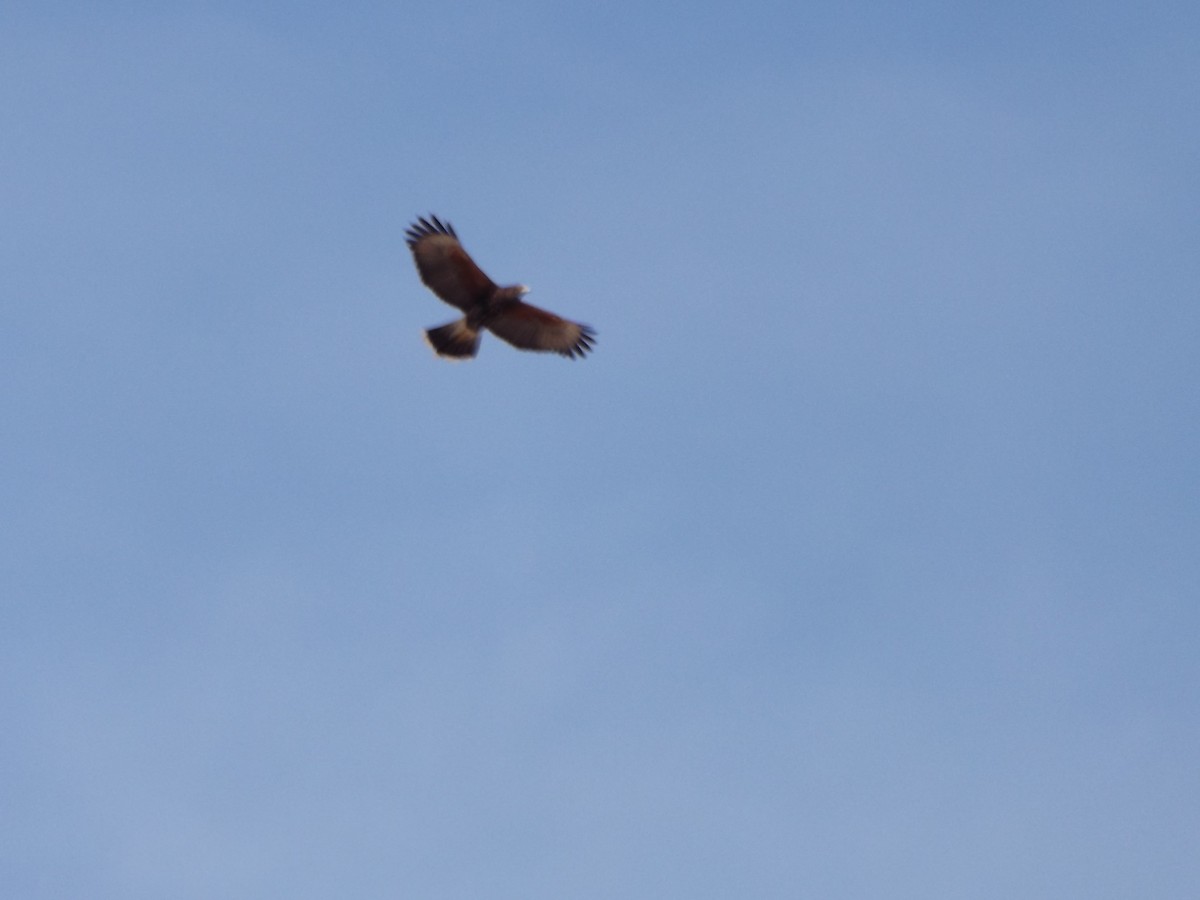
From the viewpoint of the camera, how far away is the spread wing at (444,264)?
30.3m

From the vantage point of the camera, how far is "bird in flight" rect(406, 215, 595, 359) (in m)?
30.4

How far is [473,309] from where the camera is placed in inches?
1213

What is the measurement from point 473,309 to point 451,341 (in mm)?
729

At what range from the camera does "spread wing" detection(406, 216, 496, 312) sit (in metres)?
30.3

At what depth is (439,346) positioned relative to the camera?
102ft

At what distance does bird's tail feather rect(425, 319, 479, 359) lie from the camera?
102ft

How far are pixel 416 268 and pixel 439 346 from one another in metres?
1.38

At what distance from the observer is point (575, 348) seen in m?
31.4

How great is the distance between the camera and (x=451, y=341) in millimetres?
31203

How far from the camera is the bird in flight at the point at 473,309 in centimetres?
3038

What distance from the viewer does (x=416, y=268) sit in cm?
3056

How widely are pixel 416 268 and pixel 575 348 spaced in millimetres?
2883

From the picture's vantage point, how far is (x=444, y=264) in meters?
30.4

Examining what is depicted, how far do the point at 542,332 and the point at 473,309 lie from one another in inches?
47.8
